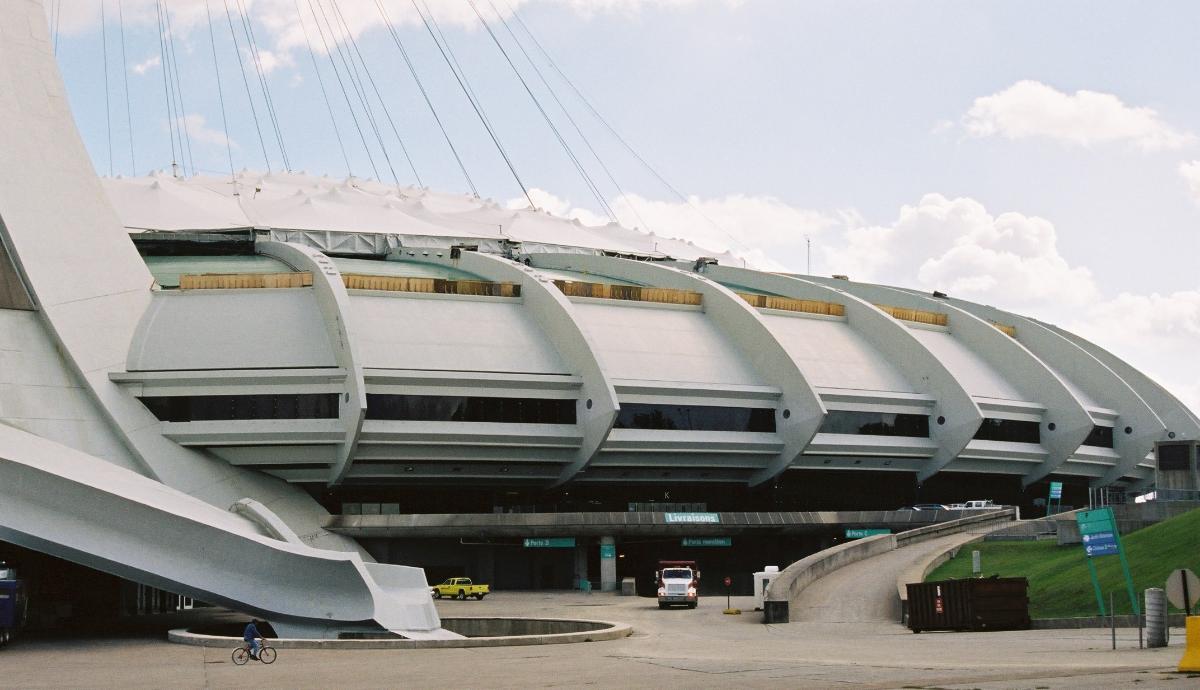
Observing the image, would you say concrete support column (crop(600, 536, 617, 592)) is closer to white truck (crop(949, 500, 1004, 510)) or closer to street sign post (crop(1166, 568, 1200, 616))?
white truck (crop(949, 500, 1004, 510))

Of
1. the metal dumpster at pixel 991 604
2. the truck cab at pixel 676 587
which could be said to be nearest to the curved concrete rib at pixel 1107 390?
the truck cab at pixel 676 587

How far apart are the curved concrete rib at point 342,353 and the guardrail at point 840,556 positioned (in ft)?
51.9

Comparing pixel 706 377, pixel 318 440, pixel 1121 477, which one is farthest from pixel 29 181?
pixel 1121 477

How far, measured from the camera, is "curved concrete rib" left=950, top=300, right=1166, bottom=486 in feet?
213

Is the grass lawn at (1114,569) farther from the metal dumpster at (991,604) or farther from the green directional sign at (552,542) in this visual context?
the green directional sign at (552,542)

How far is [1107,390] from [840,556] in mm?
25920

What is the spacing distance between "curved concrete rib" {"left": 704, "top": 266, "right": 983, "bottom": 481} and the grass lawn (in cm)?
1772

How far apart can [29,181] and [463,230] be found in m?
26.6

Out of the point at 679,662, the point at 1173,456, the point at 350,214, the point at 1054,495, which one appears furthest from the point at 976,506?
the point at 679,662

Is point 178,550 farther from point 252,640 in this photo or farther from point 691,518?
point 691,518

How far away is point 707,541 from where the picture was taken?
54.4 m

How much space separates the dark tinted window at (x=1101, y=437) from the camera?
214 ft

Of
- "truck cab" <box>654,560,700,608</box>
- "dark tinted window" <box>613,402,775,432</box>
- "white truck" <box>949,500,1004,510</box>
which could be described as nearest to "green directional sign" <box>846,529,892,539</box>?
"white truck" <box>949,500,1004,510</box>

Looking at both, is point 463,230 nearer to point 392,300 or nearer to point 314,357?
point 392,300
